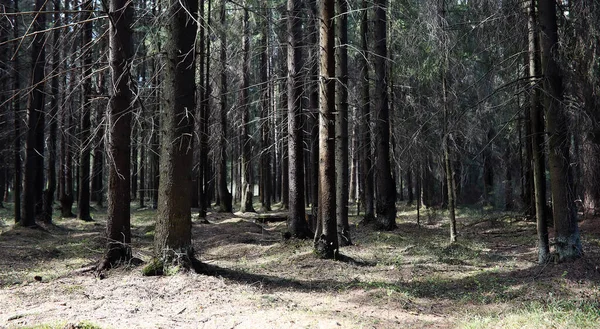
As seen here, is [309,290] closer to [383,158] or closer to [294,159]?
[294,159]

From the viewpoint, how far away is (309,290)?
7441mm

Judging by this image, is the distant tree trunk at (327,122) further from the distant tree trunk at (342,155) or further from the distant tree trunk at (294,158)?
the distant tree trunk at (294,158)

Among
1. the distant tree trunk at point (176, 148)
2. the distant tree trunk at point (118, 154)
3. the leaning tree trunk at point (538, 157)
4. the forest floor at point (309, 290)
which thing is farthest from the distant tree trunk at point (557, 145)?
the distant tree trunk at point (118, 154)

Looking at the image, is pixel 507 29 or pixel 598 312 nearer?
pixel 598 312

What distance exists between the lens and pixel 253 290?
704 cm

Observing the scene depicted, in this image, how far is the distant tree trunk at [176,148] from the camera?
7277 mm

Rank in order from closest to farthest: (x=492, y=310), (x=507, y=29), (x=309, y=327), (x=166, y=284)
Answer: (x=309, y=327) < (x=492, y=310) < (x=166, y=284) < (x=507, y=29)

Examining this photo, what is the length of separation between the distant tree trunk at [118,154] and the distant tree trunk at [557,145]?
7422 mm

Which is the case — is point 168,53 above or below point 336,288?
above

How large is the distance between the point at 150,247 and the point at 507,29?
9736 millimetres

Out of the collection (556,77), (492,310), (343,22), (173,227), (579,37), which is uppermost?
(343,22)

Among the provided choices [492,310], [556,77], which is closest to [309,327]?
[492,310]

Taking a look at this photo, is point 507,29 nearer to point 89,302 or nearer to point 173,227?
point 173,227

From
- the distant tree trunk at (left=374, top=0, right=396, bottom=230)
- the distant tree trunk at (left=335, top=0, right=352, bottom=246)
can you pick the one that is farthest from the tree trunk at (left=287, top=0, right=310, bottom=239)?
the distant tree trunk at (left=374, top=0, right=396, bottom=230)
